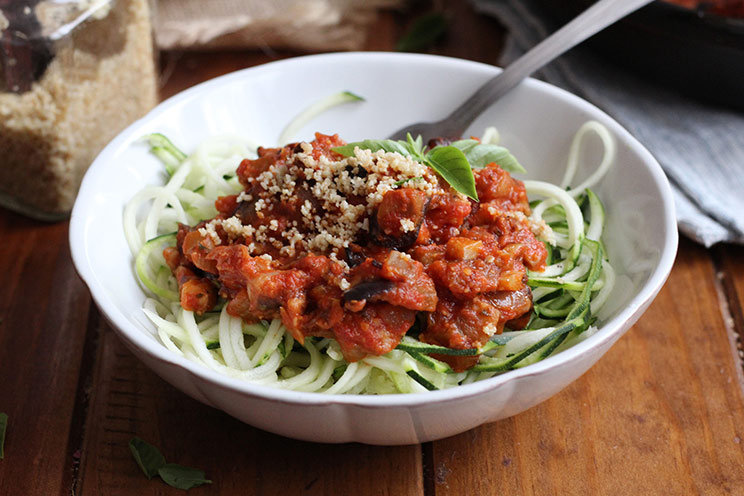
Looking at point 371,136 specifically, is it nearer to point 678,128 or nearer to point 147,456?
point 678,128

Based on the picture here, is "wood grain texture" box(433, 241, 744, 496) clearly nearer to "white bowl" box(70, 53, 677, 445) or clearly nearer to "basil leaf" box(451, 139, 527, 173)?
"white bowl" box(70, 53, 677, 445)

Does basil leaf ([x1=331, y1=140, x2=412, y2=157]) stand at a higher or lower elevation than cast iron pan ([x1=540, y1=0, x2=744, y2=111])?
higher

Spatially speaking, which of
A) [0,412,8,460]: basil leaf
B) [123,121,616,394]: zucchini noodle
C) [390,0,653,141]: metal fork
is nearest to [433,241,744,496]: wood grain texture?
[123,121,616,394]: zucchini noodle

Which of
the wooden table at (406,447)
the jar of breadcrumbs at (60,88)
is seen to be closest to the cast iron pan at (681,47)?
the wooden table at (406,447)

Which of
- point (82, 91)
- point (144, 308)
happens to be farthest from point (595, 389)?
point (82, 91)

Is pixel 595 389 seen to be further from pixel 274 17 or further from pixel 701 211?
pixel 274 17

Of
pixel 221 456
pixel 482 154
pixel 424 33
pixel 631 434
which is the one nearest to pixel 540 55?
pixel 482 154

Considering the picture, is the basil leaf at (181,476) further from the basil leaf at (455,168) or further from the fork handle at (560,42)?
the fork handle at (560,42)
